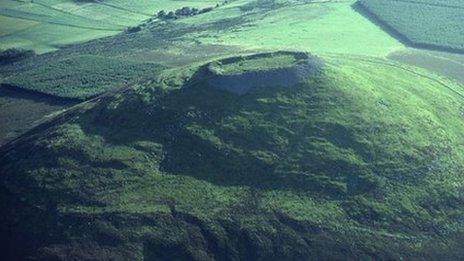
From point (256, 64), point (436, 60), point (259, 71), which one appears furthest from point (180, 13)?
point (259, 71)

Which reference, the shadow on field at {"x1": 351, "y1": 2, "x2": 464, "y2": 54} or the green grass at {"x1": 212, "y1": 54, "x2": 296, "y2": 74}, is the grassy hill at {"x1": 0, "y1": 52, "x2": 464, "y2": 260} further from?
the shadow on field at {"x1": 351, "y1": 2, "x2": 464, "y2": 54}

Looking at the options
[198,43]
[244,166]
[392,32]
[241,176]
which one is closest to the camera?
[241,176]

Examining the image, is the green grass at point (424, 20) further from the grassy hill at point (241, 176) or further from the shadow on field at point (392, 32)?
the grassy hill at point (241, 176)

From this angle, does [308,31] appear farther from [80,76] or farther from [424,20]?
[80,76]

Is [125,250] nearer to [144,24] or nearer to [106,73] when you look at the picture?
[106,73]

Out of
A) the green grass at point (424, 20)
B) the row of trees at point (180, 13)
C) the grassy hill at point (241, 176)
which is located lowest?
the grassy hill at point (241, 176)

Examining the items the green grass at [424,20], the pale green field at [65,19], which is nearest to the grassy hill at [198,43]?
the green grass at [424,20]

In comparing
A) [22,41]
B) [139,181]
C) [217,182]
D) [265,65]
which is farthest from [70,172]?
[22,41]
